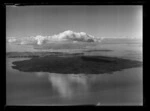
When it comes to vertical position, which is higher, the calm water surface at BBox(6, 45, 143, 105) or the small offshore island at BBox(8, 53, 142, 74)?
the small offshore island at BBox(8, 53, 142, 74)

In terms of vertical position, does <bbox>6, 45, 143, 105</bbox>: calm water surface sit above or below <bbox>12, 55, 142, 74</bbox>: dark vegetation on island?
below

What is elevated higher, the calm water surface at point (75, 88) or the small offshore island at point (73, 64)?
the small offshore island at point (73, 64)

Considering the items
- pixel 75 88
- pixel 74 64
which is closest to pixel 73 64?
pixel 74 64

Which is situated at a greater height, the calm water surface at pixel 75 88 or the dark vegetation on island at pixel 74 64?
the dark vegetation on island at pixel 74 64

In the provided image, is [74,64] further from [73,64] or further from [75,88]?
[75,88]
